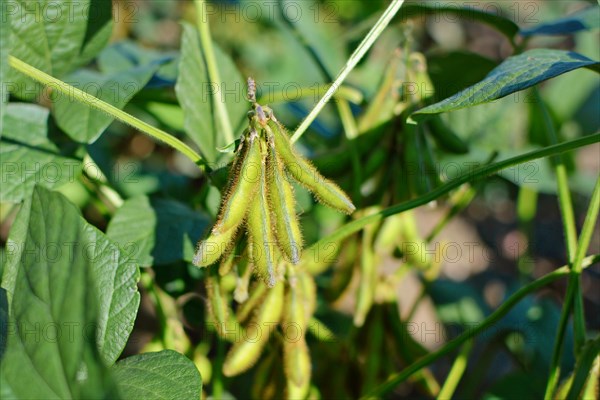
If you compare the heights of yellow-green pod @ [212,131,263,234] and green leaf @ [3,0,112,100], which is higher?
yellow-green pod @ [212,131,263,234]

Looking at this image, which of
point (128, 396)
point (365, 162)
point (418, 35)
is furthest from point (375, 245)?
point (418, 35)

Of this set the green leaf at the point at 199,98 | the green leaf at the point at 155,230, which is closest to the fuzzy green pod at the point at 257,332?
the green leaf at the point at 155,230

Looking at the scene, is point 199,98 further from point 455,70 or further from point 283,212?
point 455,70

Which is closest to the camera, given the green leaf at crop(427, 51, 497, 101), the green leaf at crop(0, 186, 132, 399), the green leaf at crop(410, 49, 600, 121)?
the green leaf at crop(0, 186, 132, 399)

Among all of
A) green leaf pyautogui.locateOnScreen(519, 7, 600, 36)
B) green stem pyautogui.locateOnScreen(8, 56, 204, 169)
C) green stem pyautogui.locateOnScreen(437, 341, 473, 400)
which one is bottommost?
green stem pyautogui.locateOnScreen(437, 341, 473, 400)

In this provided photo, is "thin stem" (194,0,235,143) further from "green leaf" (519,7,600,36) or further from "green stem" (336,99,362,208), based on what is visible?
"green leaf" (519,7,600,36)

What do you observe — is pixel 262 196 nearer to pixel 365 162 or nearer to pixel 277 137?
pixel 277 137

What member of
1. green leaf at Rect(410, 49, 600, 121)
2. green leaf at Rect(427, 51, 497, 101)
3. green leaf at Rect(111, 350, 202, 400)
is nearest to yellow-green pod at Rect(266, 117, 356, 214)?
green leaf at Rect(410, 49, 600, 121)
